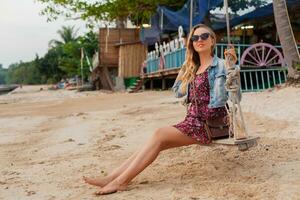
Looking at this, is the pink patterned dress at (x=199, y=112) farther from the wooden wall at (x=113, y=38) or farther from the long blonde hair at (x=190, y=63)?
the wooden wall at (x=113, y=38)

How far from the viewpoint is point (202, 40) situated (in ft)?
15.0

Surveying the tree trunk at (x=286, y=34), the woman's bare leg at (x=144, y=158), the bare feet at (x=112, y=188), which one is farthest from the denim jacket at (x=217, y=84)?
the tree trunk at (x=286, y=34)

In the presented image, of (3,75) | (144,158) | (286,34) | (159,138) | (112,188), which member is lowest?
(112,188)

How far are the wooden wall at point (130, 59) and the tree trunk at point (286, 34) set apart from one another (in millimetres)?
15509

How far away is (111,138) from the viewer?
744cm

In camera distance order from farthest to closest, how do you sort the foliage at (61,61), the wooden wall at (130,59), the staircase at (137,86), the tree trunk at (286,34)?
the foliage at (61,61) → the wooden wall at (130,59) → the staircase at (137,86) → the tree trunk at (286,34)

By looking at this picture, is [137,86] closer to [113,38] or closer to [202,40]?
[113,38]

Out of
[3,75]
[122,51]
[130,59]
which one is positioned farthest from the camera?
[3,75]

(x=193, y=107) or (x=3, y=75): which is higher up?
(x=3, y=75)

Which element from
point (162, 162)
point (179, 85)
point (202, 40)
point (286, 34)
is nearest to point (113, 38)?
point (286, 34)

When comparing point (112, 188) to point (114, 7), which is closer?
point (112, 188)

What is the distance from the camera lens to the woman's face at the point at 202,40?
4.57 m

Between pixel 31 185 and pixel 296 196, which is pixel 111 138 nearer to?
pixel 31 185

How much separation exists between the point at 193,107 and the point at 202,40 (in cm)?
61
